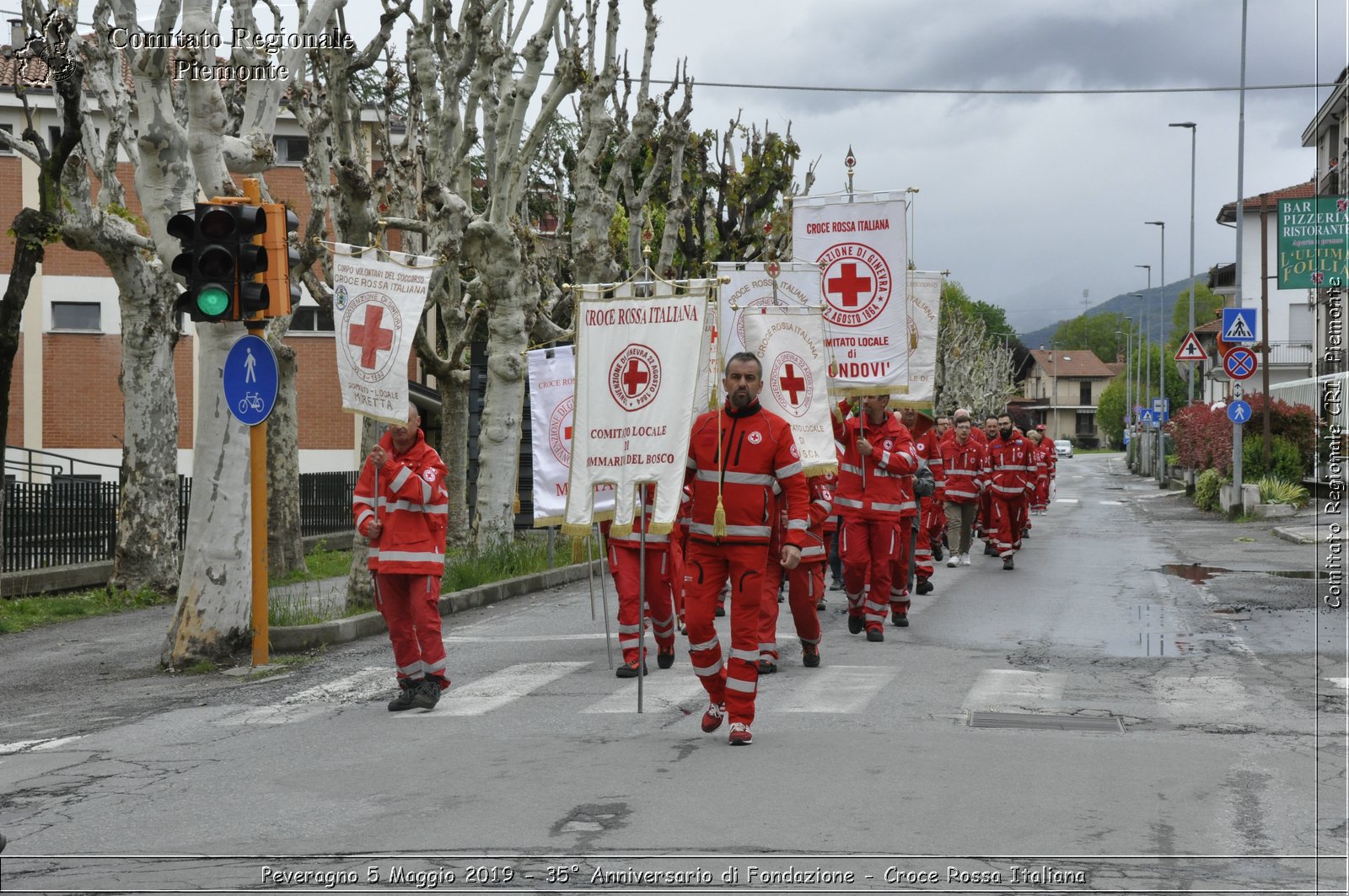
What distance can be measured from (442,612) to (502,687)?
5.22 m

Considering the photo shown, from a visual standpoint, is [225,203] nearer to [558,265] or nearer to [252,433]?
[252,433]

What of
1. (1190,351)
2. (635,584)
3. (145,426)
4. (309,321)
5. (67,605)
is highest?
(309,321)

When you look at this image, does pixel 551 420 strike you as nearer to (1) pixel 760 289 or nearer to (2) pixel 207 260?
(1) pixel 760 289

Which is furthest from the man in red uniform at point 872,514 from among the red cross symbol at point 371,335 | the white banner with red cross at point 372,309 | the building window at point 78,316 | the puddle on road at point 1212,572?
the building window at point 78,316

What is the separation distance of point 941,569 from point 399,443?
1187cm

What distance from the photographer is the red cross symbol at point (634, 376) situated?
9.13 meters

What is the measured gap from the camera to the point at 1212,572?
19.2 metres

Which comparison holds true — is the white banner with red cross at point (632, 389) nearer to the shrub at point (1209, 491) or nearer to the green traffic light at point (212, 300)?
the green traffic light at point (212, 300)

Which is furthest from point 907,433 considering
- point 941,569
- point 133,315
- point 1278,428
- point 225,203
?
point 1278,428

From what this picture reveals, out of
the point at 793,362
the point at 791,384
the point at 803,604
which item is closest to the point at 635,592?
the point at 803,604

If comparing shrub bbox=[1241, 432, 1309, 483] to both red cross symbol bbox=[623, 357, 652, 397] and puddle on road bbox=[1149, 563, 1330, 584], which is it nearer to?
puddle on road bbox=[1149, 563, 1330, 584]

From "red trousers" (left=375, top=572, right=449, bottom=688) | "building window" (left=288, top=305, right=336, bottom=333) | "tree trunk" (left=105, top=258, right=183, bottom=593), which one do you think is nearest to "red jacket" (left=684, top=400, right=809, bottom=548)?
"red trousers" (left=375, top=572, right=449, bottom=688)

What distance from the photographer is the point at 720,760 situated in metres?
7.43

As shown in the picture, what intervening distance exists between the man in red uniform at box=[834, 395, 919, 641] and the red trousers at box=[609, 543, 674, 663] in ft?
6.92
